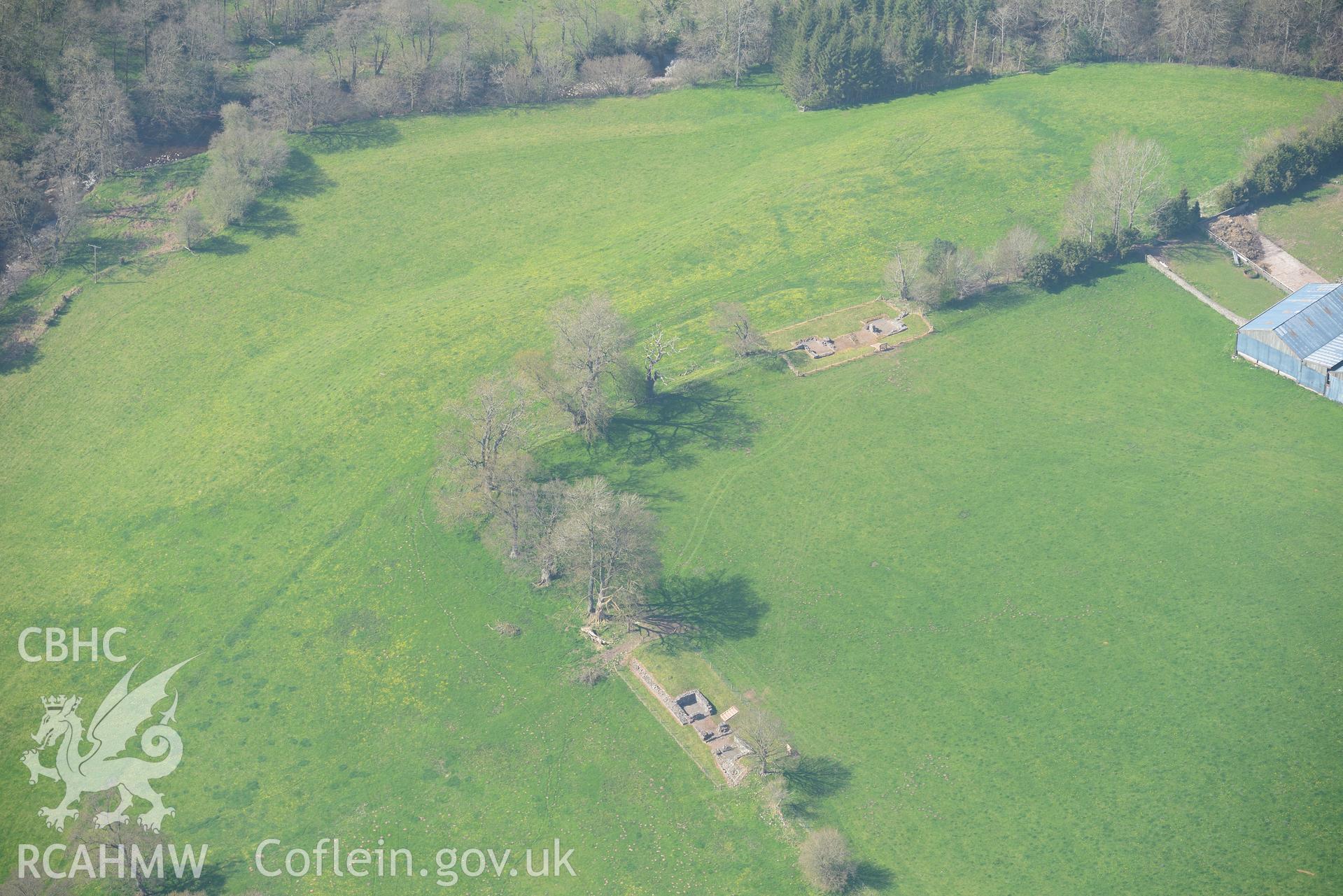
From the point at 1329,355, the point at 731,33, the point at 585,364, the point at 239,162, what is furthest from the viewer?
the point at 731,33

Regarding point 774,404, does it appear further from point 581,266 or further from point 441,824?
point 441,824

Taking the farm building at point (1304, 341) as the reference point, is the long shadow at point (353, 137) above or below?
above

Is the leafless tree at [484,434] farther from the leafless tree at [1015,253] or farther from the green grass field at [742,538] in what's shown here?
the leafless tree at [1015,253]

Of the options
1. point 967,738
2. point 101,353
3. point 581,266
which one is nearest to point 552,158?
point 581,266

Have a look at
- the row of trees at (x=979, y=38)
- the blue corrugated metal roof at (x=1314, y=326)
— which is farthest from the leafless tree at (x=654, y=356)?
the blue corrugated metal roof at (x=1314, y=326)

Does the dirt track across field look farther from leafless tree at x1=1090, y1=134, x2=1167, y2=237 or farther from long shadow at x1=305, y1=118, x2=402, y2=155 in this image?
long shadow at x1=305, y1=118, x2=402, y2=155

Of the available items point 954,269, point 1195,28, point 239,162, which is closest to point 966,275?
Answer: point 954,269

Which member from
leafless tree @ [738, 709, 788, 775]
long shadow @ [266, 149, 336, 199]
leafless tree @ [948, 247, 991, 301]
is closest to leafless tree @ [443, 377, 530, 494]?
leafless tree @ [738, 709, 788, 775]

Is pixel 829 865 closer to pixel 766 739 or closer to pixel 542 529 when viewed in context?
pixel 766 739
